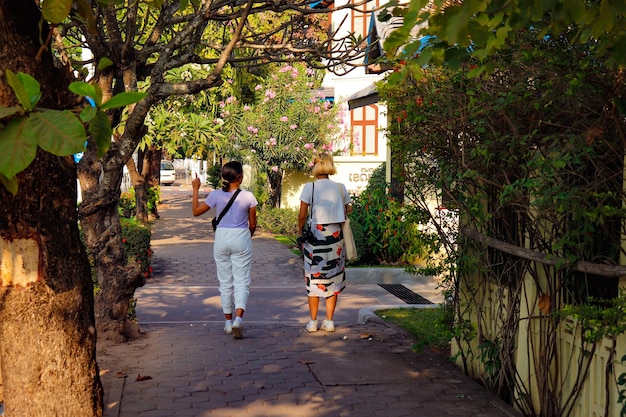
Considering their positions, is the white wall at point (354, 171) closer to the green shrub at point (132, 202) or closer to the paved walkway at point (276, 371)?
the green shrub at point (132, 202)

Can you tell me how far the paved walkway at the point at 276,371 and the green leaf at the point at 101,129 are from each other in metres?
3.53

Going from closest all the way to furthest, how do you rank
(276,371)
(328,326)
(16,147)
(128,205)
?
(16,147)
(276,371)
(328,326)
(128,205)

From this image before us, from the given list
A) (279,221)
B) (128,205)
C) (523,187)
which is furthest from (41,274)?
(128,205)

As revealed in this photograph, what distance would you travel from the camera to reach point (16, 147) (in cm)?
249

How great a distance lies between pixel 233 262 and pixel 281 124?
1654 centimetres

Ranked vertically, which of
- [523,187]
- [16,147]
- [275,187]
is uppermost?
[16,147]

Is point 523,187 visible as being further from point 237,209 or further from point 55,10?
point 237,209

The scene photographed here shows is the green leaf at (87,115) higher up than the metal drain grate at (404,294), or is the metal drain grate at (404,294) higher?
the green leaf at (87,115)

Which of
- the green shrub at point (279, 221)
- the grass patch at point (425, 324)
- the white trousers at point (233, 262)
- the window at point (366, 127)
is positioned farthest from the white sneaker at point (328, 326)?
the window at point (366, 127)

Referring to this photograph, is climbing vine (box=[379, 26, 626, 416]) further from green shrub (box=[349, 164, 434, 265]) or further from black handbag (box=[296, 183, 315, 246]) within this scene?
green shrub (box=[349, 164, 434, 265])

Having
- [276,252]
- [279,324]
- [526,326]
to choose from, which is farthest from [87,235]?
[276,252]

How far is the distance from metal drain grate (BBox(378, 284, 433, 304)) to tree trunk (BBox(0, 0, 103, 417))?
28.5ft

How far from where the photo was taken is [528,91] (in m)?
5.26

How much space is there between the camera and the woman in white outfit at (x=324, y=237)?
29.5ft
